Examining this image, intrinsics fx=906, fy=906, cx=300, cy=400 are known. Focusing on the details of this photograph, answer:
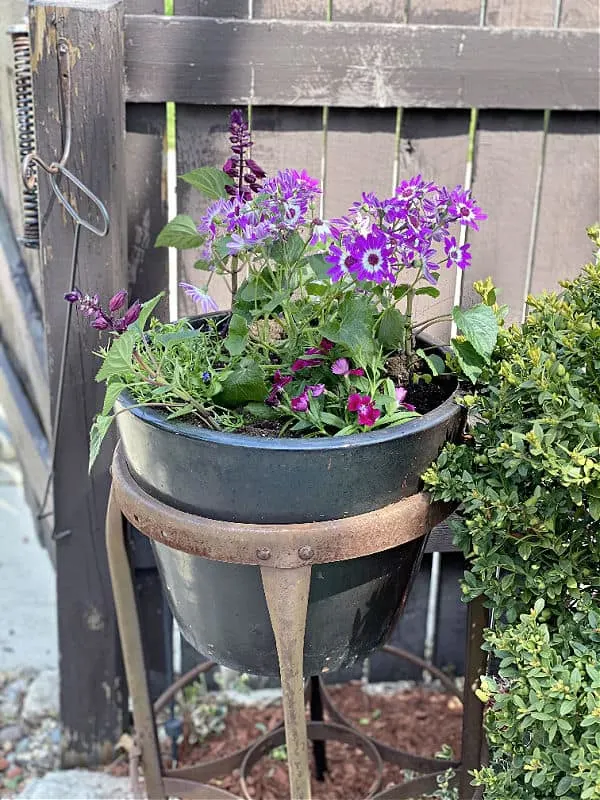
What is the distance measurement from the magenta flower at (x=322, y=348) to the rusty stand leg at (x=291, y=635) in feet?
1.07

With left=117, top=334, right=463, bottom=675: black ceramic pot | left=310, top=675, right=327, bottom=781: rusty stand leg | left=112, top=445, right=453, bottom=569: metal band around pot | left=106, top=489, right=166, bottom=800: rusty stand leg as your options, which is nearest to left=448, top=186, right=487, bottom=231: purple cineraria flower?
left=117, top=334, right=463, bottom=675: black ceramic pot

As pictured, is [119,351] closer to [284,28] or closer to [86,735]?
[284,28]

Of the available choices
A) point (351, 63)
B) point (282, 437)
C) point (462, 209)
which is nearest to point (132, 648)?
point (282, 437)

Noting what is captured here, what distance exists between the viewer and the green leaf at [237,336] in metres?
1.34

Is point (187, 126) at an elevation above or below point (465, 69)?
below

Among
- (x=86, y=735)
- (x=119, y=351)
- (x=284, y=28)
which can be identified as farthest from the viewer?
(x=86, y=735)

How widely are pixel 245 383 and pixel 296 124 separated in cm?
73

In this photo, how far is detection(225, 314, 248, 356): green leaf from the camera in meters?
1.34

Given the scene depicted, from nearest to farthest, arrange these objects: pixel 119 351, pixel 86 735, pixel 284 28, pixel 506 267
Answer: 1. pixel 119 351
2. pixel 284 28
3. pixel 506 267
4. pixel 86 735

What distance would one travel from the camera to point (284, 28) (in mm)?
1723

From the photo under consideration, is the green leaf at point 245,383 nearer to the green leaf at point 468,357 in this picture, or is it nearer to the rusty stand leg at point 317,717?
the green leaf at point 468,357

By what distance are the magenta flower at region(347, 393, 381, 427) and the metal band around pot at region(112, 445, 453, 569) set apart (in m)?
0.13

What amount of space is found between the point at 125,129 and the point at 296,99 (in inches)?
13.4

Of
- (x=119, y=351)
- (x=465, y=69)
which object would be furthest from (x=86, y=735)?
(x=465, y=69)
